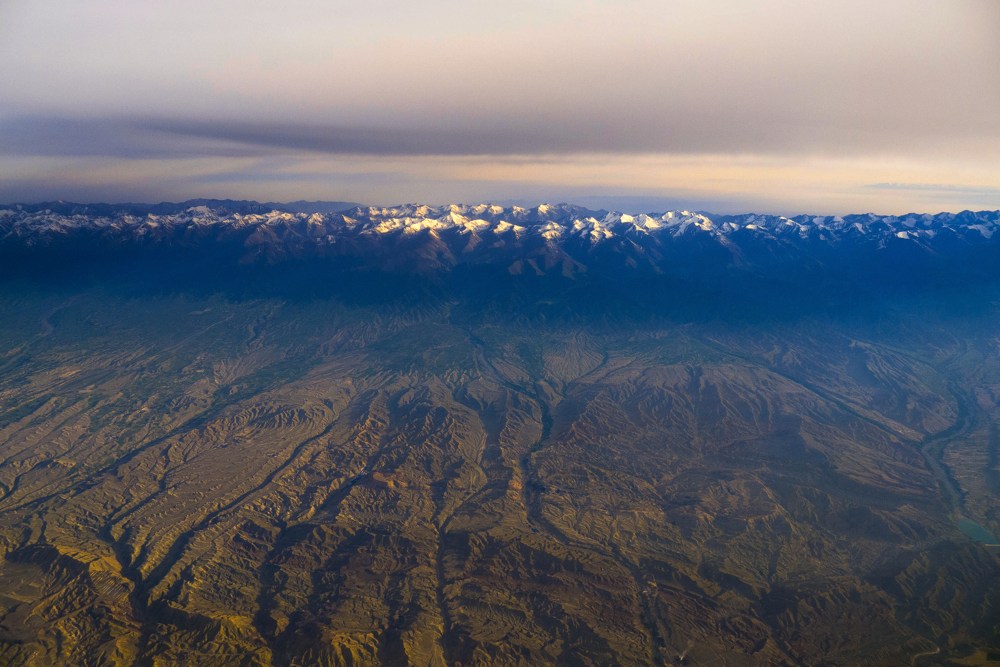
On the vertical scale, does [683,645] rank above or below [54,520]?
above

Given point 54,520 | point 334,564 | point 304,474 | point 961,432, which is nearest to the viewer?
point 334,564

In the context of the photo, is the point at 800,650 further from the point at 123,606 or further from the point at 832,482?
the point at 123,606

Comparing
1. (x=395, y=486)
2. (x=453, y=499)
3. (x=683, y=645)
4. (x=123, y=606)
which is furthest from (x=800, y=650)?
(x=123, y=606)

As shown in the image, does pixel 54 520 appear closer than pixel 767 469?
Yes

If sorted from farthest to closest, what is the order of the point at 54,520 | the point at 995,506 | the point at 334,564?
the point at 995,506 → the point at 54,520 → the point at 334,564

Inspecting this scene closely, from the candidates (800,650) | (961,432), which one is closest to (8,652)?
(800,650)

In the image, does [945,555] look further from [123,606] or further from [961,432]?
[123,606]
